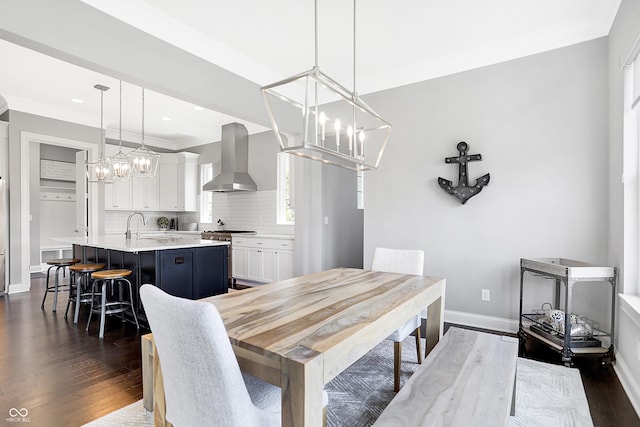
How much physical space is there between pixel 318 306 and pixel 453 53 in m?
3.14

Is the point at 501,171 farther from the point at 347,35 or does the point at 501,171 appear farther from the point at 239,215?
the point at 239,215

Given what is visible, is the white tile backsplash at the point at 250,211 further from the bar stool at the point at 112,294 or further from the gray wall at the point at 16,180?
the gray wall at the point at 16,180

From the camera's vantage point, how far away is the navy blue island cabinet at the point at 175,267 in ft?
11.8

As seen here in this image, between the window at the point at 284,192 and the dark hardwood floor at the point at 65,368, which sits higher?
the window at the point at 284,192

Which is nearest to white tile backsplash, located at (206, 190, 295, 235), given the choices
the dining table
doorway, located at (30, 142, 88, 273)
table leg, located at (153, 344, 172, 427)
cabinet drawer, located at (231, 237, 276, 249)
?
cabinet drawer, located at (231, 237, 276, 249)

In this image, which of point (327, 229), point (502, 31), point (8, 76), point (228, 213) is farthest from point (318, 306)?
point (228, 213)

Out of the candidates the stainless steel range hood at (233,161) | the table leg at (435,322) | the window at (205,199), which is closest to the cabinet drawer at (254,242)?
the stainless steel range hood at (233,161)

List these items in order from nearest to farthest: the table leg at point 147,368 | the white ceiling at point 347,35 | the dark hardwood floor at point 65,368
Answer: the table leg at point 147,368 < the dark hardwood floor at point 65,368 < the white ceiling at point 347,35

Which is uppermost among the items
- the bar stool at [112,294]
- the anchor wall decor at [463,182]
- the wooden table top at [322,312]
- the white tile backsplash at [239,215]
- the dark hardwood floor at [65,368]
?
the anchor wall decor at [463,182]

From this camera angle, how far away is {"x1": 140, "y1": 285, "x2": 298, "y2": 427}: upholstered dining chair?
103 centimetres

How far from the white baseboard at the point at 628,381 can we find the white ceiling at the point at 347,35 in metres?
2.67

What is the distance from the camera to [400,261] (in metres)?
2.89

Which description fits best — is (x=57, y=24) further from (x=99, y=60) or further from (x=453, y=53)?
(x=453, y=53)

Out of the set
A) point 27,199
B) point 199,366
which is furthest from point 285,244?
point 199,366
